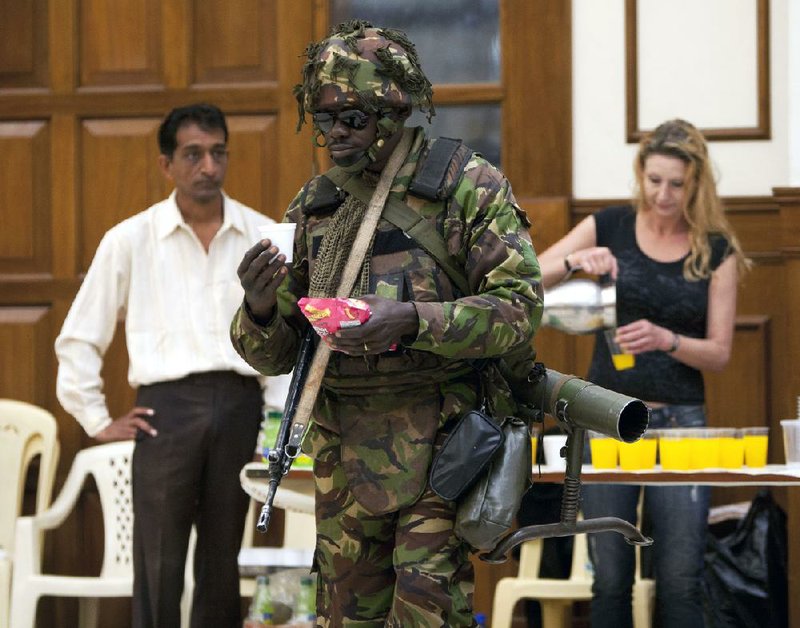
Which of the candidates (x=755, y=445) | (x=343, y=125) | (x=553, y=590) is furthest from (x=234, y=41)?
(x=343, y=125)

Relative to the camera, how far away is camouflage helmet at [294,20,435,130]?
3318mm

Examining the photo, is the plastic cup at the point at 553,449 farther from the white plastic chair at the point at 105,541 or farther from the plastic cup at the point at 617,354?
the white plastic chair at the point at 105,541

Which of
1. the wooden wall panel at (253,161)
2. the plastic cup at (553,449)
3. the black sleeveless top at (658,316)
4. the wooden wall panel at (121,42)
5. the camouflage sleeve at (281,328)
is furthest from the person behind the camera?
the wooden wall panel at (121,42)

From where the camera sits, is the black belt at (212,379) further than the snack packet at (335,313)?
Yes

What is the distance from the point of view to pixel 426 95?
3.48 m

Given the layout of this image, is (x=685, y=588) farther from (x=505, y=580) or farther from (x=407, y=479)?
(x=407, y=479)

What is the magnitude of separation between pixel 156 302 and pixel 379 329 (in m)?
2.38

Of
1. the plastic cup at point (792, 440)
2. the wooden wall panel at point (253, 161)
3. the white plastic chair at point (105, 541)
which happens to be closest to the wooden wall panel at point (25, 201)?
the wooden wall panel at point (253, 161)

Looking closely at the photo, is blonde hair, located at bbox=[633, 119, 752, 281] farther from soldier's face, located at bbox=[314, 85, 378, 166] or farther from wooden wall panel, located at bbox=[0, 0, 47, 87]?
wooden wall panel, located at bbox=[0, 0, 47, 87]

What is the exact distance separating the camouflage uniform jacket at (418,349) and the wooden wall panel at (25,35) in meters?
3.50

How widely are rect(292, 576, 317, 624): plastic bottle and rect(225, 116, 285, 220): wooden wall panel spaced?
5.91ft

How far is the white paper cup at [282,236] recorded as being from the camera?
335 cm

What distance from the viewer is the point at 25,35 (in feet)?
21.6

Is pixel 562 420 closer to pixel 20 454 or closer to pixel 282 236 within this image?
pixel 282 236
